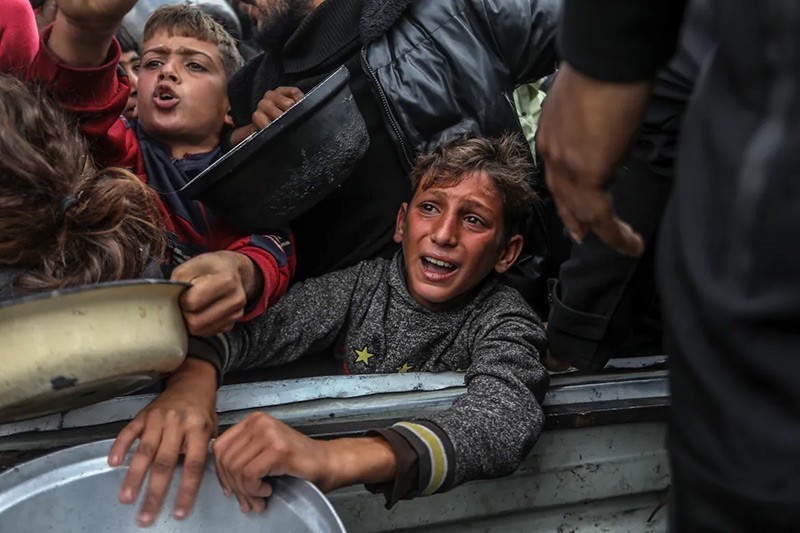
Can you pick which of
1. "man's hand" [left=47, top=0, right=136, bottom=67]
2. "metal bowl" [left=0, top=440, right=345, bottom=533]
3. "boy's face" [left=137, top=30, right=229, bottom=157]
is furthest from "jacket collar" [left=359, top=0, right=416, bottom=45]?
"metal bowl" [left=0, top=440, right=345, bottom=533]

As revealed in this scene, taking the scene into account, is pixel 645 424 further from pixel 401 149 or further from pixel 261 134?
pixel 261 134

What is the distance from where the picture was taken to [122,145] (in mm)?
1898

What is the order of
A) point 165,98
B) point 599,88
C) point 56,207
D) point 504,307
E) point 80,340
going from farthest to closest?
point 165,98
point 504,307
point 56,207
point 80,340
point 599,88

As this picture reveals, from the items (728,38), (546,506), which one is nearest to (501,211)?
(546,506)

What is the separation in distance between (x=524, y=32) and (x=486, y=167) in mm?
336

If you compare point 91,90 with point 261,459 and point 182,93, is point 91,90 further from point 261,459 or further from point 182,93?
point 261,459

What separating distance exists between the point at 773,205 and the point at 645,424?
49.4 inches

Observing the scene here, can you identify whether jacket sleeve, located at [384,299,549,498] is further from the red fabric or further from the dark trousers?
the red fabric

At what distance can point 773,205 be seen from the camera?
630 mm

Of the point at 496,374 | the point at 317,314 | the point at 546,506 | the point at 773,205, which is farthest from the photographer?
the point at 317,314

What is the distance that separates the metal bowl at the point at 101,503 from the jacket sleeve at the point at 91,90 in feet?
2.22

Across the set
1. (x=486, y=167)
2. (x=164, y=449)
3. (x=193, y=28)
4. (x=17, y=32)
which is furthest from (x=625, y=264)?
(x=17, y=32)

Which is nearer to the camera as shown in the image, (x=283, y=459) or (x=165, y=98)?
(x=283, y=459)

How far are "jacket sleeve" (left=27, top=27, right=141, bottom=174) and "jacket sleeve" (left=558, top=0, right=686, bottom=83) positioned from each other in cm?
106
